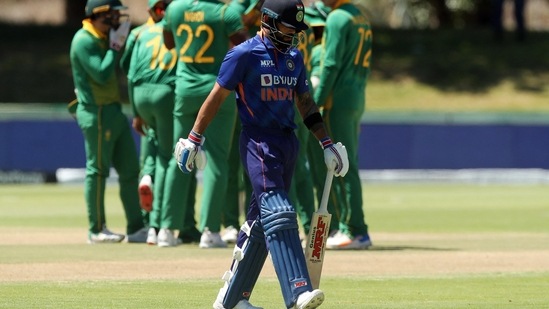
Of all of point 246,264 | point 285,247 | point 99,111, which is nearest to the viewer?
point 285,247

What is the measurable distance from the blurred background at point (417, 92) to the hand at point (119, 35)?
13.0 meters

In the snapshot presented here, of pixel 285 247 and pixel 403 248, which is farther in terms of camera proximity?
pixel 403 248

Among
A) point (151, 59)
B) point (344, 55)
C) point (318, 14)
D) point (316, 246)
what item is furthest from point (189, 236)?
point (316, 246)

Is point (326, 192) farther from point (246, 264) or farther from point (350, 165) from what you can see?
point (350, 165)

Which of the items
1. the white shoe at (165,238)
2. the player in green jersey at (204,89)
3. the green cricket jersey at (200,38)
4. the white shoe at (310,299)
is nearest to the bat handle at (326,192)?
the white shoe at (310,299)

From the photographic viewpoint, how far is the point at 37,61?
37.8m

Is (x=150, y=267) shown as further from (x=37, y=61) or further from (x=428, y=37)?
(x=428, y=37)

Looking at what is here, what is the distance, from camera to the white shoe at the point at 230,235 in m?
13.8

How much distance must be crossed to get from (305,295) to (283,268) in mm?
256

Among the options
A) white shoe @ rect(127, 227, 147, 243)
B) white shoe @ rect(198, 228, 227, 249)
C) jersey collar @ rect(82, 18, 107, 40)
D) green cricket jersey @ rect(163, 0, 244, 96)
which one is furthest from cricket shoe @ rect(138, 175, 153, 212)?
jersey collar @ rect(82, 18, 107, 40)

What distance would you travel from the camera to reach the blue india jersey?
336 inches

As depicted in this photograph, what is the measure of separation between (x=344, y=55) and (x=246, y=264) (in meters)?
5.06

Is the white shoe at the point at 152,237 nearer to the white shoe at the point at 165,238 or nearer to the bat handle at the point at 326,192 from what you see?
the white shoe at the point at 165,238

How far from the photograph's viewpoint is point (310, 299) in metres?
7.98
